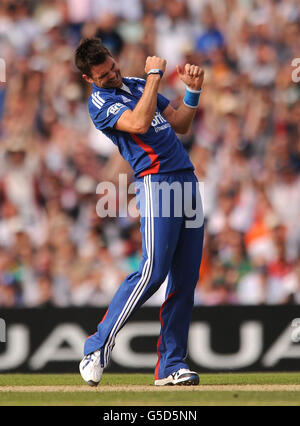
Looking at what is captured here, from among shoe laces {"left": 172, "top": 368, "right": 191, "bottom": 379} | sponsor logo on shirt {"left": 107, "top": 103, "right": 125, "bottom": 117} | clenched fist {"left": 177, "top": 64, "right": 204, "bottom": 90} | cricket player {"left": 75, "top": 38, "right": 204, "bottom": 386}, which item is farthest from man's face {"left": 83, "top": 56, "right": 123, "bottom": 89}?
shoe laces {"left": 172, "top": 368, "right": 191, "bottom": 379}

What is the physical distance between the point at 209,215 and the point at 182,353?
3.36 metres

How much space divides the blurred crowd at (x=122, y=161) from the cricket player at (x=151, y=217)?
2525 millimetres

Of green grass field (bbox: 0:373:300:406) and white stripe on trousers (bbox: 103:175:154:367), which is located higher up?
white stripe on trousers (bbox: 103:175:154:367)

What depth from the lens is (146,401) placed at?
4215 mm

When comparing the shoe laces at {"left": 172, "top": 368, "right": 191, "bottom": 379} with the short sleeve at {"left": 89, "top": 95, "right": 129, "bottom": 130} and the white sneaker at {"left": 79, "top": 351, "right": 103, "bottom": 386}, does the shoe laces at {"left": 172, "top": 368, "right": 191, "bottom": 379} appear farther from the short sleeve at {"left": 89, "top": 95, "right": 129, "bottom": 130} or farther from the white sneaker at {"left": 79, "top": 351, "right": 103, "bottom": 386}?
the short sleeve at {"left": 89, "top": 95, "right": 129, "bottom": 130}

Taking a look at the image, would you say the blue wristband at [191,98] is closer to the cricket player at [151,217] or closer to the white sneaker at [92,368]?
the cricket player at [151,217]

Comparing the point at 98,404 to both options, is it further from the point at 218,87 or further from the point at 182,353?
the point at 218,87

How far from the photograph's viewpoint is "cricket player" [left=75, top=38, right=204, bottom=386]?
193 inches

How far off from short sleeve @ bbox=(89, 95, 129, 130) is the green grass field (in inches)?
59.7

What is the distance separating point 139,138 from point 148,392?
144cm

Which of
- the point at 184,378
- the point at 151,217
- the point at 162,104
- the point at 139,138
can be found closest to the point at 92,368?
the point at 184,378

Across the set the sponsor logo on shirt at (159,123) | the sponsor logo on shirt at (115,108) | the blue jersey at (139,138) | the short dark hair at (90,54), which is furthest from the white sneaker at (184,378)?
the short dark hair at (90,54)

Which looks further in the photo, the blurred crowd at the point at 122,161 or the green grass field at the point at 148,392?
the blurred crowd at the point at 122,161

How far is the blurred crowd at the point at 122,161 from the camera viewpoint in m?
7.93
